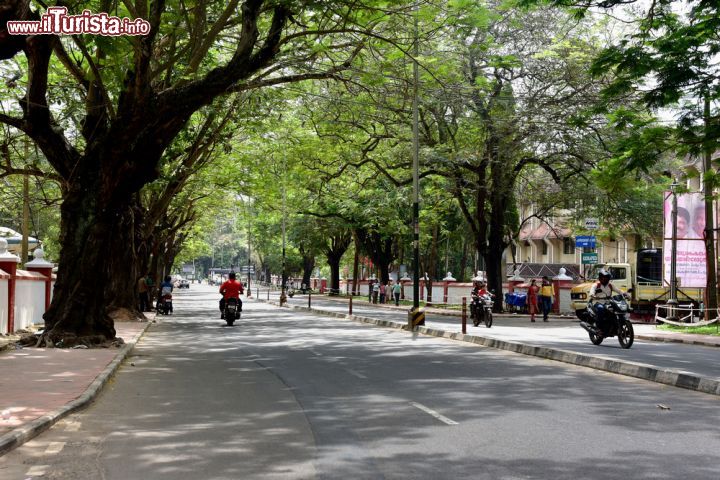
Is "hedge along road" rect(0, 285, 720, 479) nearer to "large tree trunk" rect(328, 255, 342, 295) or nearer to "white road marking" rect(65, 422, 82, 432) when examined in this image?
"white road marking" rect(65, 422, 82, 432)

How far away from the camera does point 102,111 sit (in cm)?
1773

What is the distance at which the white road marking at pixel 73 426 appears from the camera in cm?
789

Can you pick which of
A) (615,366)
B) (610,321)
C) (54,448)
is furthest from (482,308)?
(54,448)

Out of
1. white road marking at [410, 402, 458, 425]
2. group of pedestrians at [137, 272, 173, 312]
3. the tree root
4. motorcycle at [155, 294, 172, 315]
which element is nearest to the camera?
white road marking at [410, 402, 458, 425]

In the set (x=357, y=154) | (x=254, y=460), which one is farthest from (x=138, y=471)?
(x=357, y=154)

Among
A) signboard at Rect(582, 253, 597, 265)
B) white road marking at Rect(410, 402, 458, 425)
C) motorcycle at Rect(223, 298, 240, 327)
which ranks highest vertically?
signboard at Rect(582, 253, 597, 265)

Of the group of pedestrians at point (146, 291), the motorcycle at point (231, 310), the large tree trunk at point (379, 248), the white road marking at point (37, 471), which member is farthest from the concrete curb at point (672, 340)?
the large tree trunk at point (379, 248)

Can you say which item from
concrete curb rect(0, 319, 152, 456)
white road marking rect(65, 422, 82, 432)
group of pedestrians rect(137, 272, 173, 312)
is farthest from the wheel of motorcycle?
group of pedestrians rect(137, 272, 173, 312)

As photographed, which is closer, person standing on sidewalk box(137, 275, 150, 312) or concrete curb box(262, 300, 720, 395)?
concrete curb box(262, 300, 720, 395)

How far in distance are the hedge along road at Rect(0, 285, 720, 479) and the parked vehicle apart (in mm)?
17994

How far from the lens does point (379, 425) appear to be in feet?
25.5

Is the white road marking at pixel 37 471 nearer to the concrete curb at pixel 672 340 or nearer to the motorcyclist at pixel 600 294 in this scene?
the motorcyclist at pixel 600 294

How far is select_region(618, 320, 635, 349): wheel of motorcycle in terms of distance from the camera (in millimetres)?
16672

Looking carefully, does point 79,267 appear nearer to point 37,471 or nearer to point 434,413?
point 434,413
